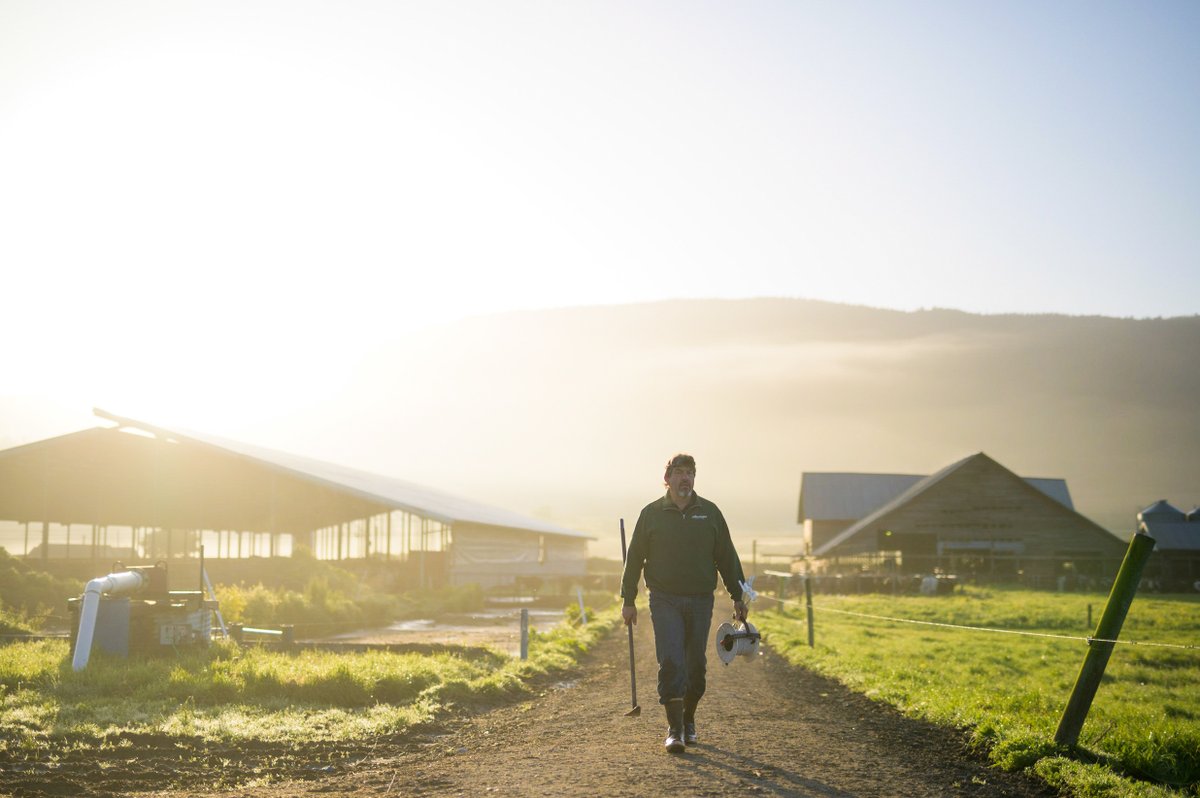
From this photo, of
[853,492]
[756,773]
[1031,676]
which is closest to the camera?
[756,773]

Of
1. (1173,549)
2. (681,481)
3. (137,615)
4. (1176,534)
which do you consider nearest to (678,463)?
(681,481)

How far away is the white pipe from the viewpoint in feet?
43.9

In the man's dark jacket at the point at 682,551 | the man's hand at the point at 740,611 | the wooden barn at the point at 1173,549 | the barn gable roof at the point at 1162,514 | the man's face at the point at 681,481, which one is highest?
the man's face at the point at 681,481

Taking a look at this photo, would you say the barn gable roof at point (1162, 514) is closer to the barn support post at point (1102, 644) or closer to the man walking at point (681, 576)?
the barn support post at point (1102, 644)

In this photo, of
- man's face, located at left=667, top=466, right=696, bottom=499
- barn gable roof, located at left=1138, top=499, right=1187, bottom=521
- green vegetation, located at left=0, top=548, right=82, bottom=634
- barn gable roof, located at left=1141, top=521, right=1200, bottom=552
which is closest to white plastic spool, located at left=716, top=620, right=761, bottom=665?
man's face, located at left=667, top=466, right=696, bottom=499

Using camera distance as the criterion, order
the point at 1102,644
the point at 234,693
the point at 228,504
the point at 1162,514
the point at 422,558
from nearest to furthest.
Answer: the point at 1102,644, the point at 234,693, the point at 422,558, the point at 228,504, the point at 1162,514

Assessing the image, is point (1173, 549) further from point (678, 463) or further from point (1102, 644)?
point (678, 463)

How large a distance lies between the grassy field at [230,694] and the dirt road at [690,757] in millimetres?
903

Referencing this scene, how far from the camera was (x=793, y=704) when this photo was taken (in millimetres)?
12203

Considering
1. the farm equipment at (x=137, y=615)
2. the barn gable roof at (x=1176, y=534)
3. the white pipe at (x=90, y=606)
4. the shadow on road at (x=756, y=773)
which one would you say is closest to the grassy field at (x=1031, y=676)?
the shadow on road at (x=756, y=773)

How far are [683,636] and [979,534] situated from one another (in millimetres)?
45584

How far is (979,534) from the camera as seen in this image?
165ft

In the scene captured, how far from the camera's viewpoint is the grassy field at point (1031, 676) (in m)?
7.84

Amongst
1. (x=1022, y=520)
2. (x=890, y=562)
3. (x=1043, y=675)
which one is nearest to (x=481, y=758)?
(x=1043, y=675)
